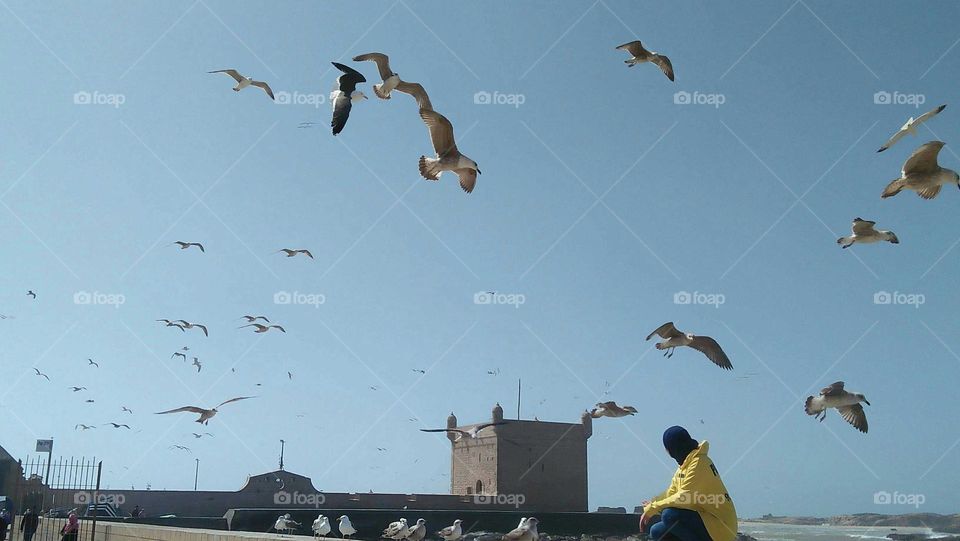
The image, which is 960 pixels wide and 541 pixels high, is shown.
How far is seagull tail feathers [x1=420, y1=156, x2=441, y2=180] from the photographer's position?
10.8 metres

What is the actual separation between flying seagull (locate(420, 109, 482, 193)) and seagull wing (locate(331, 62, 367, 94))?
0.81 meters

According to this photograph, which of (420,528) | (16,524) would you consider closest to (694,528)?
(420,528)

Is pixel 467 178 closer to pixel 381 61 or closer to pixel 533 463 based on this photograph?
pixel 381 61

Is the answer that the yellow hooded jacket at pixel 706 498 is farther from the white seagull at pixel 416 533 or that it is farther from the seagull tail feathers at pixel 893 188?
the white seagull at pixel 416 533

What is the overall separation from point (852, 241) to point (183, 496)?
3186 centimetres

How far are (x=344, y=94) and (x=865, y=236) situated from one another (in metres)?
7.82

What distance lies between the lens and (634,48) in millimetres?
13094

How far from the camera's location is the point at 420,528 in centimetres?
1917

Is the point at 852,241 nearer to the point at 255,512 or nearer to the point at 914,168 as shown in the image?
the point at 914,168

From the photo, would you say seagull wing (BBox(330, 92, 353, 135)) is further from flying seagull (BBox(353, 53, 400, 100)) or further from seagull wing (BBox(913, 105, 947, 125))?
seagull wing (BBox(913, 105, 947, 125))

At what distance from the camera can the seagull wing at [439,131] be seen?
10.4m

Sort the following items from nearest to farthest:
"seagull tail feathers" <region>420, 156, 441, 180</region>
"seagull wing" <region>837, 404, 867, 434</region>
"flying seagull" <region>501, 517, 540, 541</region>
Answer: "seagull tail feathers" <region>420, 156, 441, 180</region>
"seagull wing" <region>837, 404, 867, 434</region>
"flying seagull" <region>501, 517, 540, 541</region>

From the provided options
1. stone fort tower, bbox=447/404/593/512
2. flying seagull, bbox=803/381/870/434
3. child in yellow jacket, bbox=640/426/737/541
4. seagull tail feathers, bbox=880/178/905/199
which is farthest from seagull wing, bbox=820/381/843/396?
stone fort tower, bbox=447/404/593/512

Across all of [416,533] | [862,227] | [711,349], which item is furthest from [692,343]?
[416,533]
